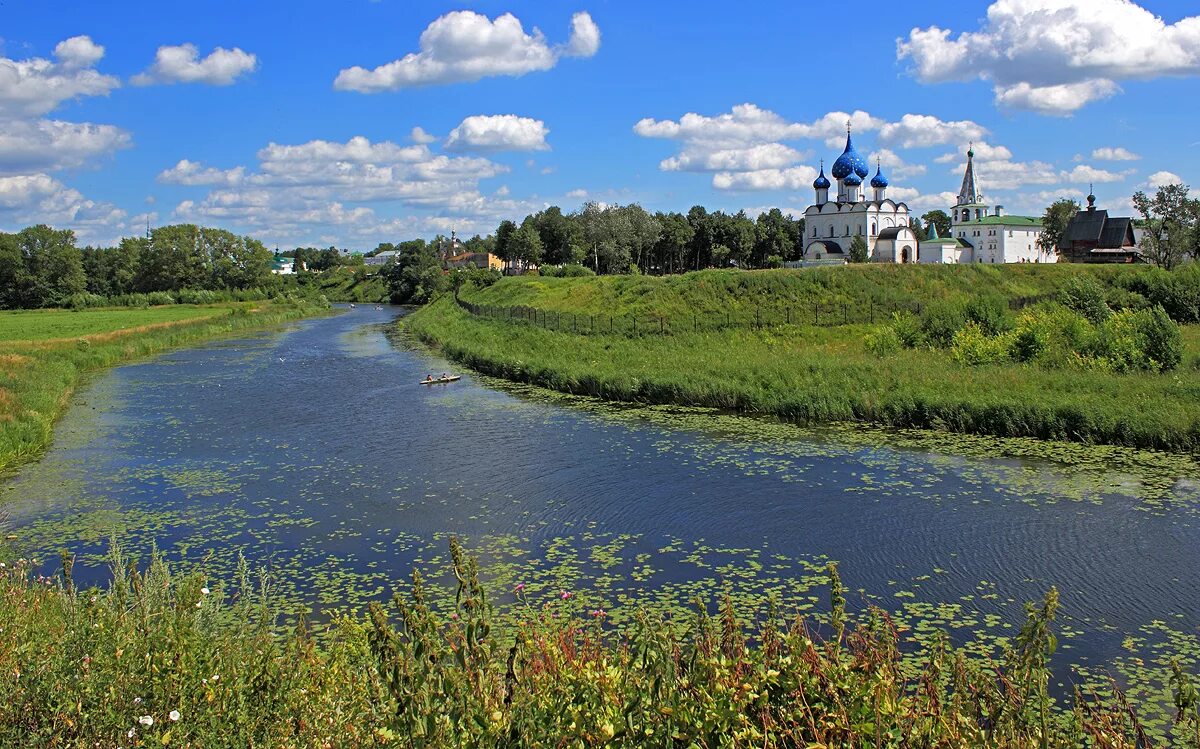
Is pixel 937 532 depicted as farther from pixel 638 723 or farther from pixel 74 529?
pixel 74 529

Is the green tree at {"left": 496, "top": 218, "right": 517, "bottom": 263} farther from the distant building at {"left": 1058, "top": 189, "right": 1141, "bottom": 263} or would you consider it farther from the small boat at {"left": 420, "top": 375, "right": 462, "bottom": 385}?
the small boat at {"left": 420, "top": 375, "right": 462, "bottom": 385}

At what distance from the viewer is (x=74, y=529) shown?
15047 mm

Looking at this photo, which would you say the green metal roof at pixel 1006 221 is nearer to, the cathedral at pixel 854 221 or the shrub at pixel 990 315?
the cathedral at pixel 854 221

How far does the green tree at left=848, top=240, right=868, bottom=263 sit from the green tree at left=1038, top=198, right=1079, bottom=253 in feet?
80.6

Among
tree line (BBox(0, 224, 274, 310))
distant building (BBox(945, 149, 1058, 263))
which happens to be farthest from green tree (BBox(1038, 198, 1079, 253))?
tree line (BBox(0, 224, 274, 310))

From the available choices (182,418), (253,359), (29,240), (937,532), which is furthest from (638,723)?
(29,240)

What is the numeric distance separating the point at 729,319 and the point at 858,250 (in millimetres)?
41477

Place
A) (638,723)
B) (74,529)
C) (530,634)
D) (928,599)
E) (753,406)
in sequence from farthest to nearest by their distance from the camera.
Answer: (753,406), (74,529), (928,599), (530,634), (638,723)

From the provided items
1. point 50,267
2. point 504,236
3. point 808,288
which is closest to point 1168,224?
point 808,288

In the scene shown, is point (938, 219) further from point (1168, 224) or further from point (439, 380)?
point (439, 380)

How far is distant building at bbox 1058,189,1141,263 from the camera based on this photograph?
83250 millimetres

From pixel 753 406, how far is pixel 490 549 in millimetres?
13622

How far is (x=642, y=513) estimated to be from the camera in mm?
15672

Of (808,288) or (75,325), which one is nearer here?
(808,288)
